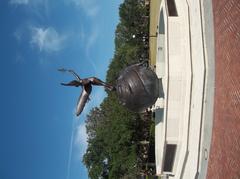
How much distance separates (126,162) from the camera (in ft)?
181

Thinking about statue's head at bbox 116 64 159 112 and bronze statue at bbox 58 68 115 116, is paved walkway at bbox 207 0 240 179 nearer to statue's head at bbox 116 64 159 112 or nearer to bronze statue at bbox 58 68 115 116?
statue's head at bbox 116 64 159 112

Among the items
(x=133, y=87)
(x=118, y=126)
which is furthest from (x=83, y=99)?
(x=118, y=126)

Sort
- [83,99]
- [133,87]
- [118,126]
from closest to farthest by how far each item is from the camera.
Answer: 1. [133,87]
2. [83,99]
3. [118,126]

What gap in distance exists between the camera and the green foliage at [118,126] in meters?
55.3

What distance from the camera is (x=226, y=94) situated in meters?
12.0

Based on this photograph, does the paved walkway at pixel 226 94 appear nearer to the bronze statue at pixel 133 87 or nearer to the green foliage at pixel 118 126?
the bronze statue at pixel 133 87

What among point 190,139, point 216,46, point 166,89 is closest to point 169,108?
point 166,89

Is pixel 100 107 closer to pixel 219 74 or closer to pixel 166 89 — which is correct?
pixel 166 89

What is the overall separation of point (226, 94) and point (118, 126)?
44.0 meters

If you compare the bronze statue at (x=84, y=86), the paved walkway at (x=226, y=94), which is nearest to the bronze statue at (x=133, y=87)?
the bronze statue at (x=84, y=86)

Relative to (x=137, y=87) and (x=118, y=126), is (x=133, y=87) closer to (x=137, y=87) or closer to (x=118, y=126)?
(x=137, y=87)

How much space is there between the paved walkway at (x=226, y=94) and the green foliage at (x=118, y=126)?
40.3 metres

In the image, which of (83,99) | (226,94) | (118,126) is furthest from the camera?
(118,126)

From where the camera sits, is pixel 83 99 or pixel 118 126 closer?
pixel 83 99
